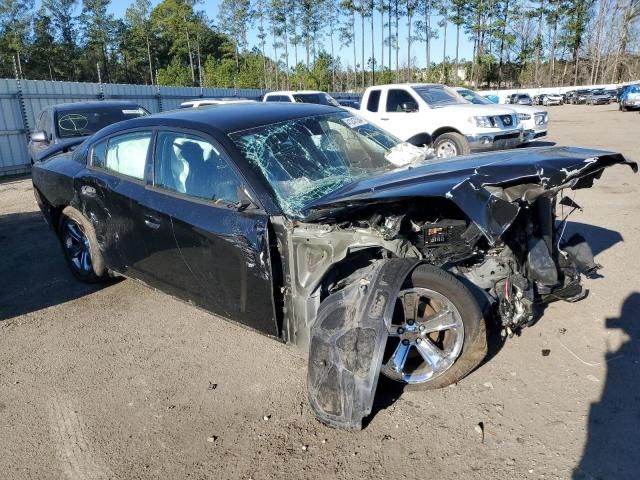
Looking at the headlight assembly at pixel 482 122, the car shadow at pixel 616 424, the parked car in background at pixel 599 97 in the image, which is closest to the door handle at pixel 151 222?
the car shadow at pixel 616 424

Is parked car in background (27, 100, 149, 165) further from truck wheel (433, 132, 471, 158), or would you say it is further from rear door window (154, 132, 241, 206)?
truck wheel (433, 132, 471, 158)

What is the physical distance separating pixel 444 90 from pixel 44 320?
9947 mm

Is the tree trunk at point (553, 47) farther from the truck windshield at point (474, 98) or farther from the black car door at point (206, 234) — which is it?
the black car door at point (206, 234)

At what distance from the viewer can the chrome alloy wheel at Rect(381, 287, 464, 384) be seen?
2867 mm

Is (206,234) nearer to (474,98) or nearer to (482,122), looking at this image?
(482,122)

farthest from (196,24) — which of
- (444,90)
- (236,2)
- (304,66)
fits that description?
(444,90)

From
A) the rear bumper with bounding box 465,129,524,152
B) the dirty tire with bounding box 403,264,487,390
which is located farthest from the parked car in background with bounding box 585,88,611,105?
the dirty tire with bounding box 403,264,487,390

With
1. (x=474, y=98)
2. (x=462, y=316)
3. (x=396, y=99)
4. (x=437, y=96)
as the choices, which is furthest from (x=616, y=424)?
(x=474, y=98)

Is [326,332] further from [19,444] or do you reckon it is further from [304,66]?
[304,66]

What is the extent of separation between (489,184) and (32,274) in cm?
500

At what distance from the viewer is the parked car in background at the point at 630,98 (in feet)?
97.0

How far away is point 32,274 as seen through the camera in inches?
213

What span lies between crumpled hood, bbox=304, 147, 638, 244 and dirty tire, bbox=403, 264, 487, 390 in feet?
1.46

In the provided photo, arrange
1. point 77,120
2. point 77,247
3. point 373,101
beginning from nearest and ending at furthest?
point 77,247, point 77,120, point 373,101
